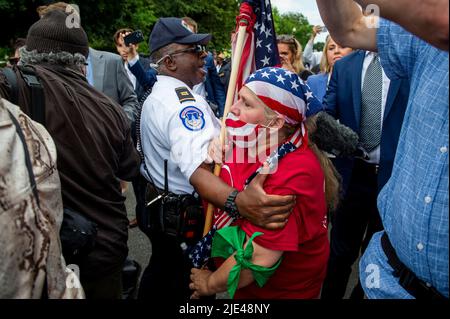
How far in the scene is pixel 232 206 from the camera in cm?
210

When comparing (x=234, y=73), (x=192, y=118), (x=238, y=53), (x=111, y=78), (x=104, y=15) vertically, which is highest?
(x=238, y=53)

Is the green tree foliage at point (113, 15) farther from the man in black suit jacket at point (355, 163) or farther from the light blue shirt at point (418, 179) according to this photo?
the light blue shirt at point (418, 179)

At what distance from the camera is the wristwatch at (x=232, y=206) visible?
2.09 m

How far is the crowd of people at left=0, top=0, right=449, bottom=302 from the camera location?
1172 millimetres

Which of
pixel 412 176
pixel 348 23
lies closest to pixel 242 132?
pixel 348 23

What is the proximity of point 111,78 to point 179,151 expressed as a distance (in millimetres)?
2498

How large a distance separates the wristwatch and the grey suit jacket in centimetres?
263

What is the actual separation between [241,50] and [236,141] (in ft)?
1.86

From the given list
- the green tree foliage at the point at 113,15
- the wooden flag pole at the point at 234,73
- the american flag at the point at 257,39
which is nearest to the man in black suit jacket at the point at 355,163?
the american flag at the point at 257,39

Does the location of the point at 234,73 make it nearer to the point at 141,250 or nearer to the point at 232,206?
the point at 232,206

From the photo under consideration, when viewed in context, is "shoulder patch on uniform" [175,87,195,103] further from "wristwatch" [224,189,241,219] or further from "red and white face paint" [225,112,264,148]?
"wristwatch" [224,189,241,219]

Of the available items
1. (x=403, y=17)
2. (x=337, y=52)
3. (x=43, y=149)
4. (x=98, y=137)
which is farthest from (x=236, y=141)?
(x=337, y=52)

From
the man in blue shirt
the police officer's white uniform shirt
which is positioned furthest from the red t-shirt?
the man in blue shirt

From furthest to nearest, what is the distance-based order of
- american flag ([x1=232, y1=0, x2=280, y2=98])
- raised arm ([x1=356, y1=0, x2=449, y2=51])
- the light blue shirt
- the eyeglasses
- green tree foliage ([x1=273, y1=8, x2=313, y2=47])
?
1. green tree foliage ([x1=273, y1=8, x2=313, y2=47])
2. the eyeglasses
3. american flag ([x1=232, y1=0, x2=280, y2=98])
4. the light blue shirt
5. raised arm ([x1=356, y1=0, x2=449, y2=51])
